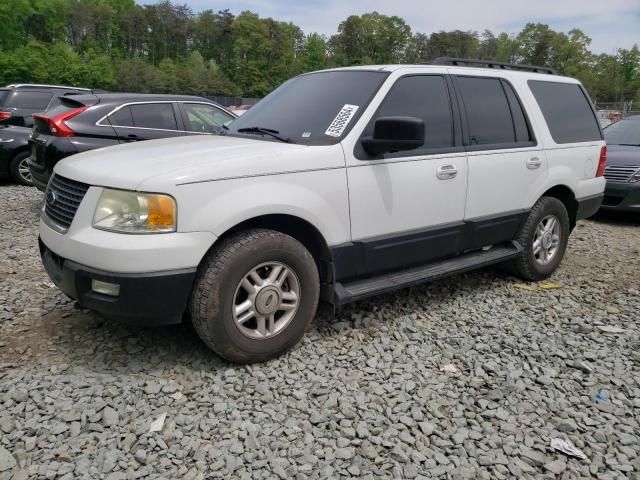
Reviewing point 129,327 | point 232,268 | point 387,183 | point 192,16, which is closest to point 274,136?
point 387,183

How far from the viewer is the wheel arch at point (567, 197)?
5069 millimetres

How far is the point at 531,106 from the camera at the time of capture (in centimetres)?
470

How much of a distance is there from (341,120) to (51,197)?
6.45 feet

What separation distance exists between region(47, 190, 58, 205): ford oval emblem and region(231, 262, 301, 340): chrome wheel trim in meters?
1.34

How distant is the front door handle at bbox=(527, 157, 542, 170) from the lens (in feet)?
15.1

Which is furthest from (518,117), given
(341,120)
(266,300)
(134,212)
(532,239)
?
(134,212)

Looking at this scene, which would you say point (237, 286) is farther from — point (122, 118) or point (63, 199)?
point (122, 118)

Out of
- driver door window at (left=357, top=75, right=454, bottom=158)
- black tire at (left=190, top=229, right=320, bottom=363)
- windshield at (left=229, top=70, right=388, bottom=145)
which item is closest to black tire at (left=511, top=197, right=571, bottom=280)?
driver door window at (left=357, top=75, right=454, bottom=158)

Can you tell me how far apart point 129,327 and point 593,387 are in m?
3.07

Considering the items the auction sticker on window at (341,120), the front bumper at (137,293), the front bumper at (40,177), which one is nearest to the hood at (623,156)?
the auction sticker on window at (341,120)

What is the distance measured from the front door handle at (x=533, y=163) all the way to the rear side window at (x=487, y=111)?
0.78ft

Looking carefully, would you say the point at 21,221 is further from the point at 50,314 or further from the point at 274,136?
the point at 274,136

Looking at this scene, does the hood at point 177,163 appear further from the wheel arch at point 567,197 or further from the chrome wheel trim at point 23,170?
the chrome wheel trim at point 23,170

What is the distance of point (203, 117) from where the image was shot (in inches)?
305
